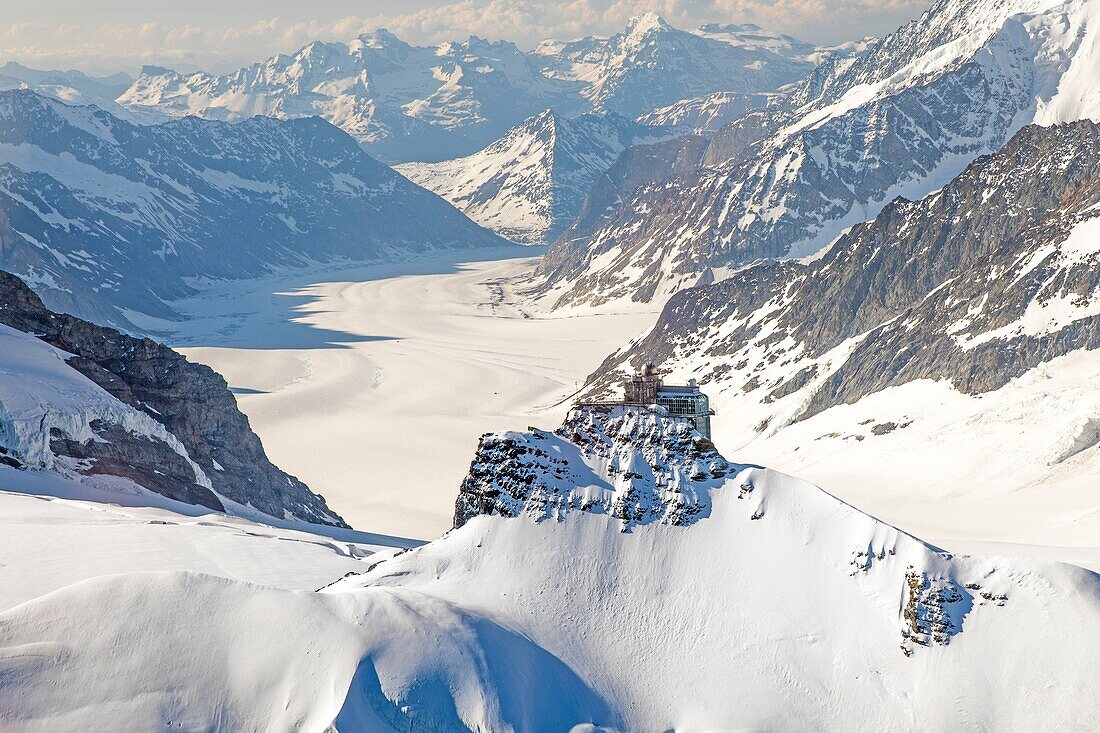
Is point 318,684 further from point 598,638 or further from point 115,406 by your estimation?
point 115,406

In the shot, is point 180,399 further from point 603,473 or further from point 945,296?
point 945,296

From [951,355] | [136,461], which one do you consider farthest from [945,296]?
[136,461]

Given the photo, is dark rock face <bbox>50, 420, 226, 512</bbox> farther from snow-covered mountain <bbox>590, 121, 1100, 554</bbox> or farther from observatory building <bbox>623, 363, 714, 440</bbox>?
snow-covered mountain <bbox>590, 121, 1100, 554</bbox>

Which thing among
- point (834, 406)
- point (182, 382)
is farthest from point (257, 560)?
point (834, 406)

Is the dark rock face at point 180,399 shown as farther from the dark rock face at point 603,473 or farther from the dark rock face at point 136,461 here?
the dark rock face at point 603,473

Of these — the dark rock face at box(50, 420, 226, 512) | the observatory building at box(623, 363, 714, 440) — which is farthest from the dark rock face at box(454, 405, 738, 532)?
the dark rock face at box(50, 420, 226, 512)

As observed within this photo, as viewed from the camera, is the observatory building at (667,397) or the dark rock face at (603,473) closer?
the dark rock face at (603,473)

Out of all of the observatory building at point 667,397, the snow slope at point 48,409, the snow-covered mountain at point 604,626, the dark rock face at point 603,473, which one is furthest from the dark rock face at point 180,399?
the snow-covered mountain at point 604,626
